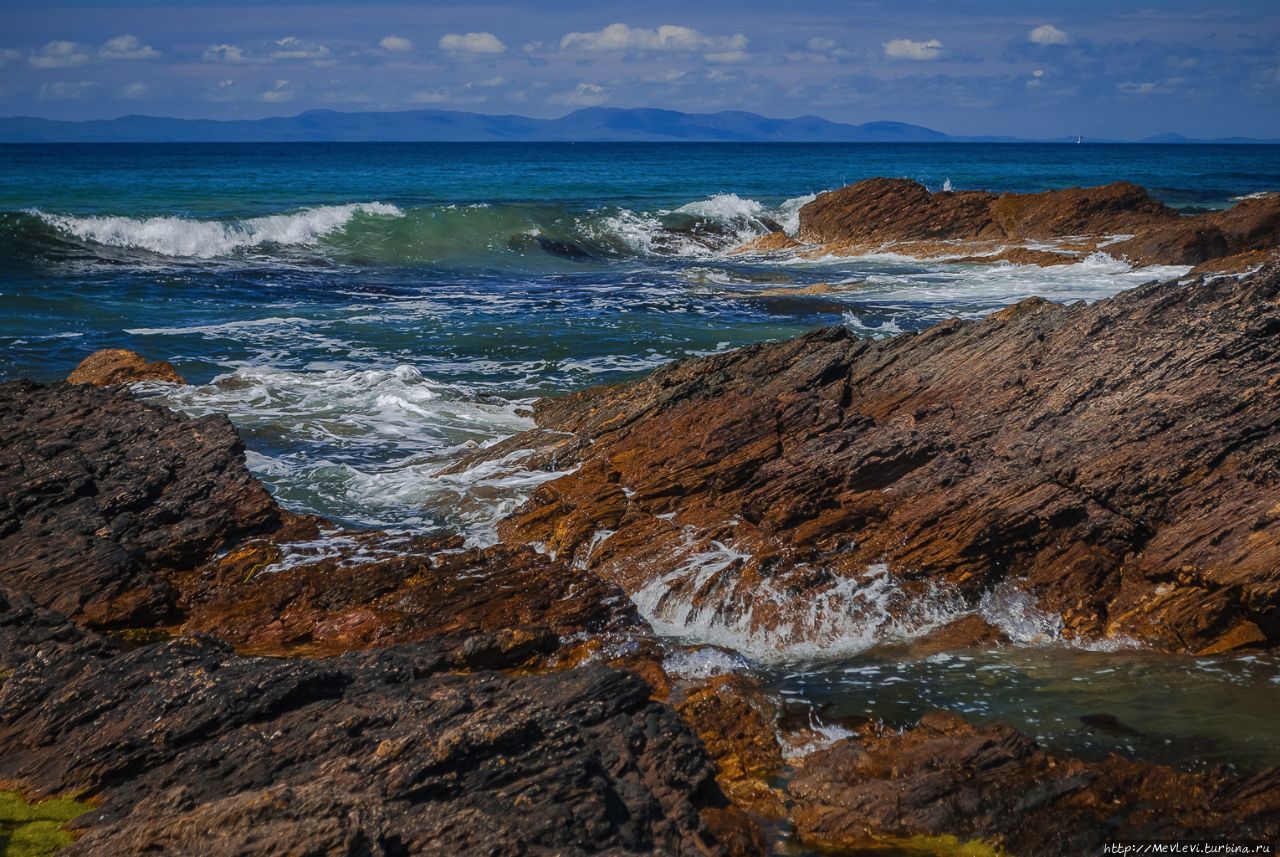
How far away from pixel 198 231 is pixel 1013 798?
119 ft

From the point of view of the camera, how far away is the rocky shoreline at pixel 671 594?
5.13 metres

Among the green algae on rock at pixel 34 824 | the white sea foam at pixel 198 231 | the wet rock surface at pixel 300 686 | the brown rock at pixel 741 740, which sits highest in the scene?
the white sea foam at pixel 198 231

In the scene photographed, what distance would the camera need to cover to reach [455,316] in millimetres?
23656

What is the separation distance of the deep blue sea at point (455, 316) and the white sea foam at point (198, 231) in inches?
4.2

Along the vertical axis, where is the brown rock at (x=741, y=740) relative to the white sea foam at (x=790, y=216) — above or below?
below

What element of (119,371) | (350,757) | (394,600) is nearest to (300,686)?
(350,757)

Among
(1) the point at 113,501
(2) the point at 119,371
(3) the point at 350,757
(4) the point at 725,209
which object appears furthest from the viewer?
(4) the point at 725,209

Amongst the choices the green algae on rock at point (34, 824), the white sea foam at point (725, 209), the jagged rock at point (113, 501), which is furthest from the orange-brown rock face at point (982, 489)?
the white sea foam at point (725, 209)

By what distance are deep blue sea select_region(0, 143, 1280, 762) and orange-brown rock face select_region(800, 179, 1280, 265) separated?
7.82 feet

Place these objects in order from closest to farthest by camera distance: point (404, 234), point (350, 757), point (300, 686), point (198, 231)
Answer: point (350, 757)
point (300, 686)
point (198, 231)
point (404, 234)

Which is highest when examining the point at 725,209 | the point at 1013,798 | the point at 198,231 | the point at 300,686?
the point at 725,209

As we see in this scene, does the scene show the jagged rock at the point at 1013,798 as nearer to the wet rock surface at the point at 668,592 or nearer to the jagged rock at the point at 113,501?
the wet rock surface at the point at 668,592

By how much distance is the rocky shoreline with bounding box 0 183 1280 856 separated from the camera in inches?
202

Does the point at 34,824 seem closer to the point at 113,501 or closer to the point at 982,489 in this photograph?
the point at 113,501
